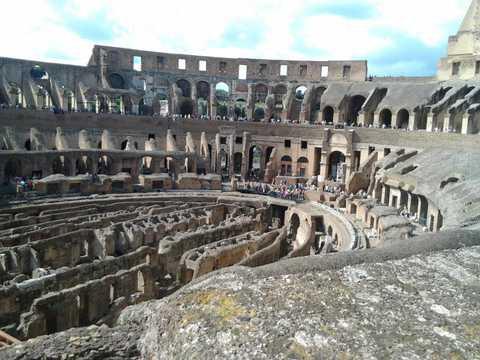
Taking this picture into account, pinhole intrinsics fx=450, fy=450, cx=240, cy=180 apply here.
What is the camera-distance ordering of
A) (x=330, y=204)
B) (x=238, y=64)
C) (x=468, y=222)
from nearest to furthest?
1. (x=468, y=222)
2. (x=330, y=204)
3. (x=238, y=64)

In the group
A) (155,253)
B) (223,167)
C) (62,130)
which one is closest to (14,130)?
A: (62,130)

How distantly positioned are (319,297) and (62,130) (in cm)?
3717

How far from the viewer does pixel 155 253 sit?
69.8 ft

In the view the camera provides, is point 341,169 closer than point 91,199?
No

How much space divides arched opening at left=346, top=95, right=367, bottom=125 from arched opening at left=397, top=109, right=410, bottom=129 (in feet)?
17.2

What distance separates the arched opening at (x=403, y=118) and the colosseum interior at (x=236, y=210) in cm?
29

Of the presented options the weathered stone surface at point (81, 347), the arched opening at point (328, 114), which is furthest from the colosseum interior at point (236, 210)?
the arched opening at point (328, 114)

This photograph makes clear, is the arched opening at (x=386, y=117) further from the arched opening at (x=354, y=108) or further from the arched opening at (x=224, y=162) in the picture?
the arched opening at (x=224, y=162)

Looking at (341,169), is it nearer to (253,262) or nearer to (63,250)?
(253,262)

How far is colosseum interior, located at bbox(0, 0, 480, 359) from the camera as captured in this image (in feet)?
23.1

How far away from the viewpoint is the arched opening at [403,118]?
44.0m

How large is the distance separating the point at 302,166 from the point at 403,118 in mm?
11029

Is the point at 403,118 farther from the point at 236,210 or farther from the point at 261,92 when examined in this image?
the point at 236,210

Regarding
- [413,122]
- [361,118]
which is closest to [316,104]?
[361,118]
